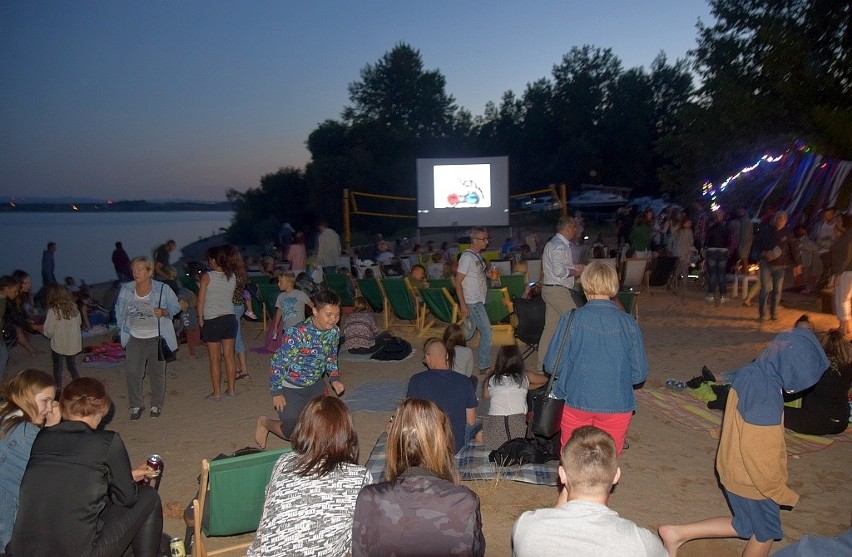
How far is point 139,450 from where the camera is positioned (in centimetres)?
611

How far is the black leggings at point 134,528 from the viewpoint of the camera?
3291mm

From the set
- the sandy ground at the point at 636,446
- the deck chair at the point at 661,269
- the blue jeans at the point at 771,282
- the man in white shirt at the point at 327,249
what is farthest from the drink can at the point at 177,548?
the deck chair at the point at 661,269

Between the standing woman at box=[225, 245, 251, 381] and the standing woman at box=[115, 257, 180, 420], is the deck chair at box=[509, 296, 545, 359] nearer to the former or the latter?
the standing woman at box=[225, 245, 251, 381]

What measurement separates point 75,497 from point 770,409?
3290 mm

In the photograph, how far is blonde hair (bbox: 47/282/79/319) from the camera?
6844 millimetres

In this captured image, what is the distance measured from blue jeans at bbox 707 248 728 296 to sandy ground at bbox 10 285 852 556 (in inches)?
76.4

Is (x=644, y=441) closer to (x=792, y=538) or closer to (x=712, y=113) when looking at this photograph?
(x=792, y=538)

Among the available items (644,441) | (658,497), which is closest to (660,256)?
(644,441)

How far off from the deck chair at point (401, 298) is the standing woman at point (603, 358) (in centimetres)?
680

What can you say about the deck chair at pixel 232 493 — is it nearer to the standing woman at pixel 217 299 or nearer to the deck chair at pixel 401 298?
the standing woman at pixel 217 299

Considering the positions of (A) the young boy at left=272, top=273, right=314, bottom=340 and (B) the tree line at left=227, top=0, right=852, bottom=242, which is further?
(B) the tree line at left=227, top=0, right=852, bottom=242

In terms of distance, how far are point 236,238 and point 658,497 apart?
47.4 metres

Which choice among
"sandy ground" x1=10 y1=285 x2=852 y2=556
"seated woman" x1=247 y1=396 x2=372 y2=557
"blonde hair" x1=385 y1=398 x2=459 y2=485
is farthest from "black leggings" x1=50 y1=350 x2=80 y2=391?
"blonde hair" x1=385 y1=398 x2=459 y2=485

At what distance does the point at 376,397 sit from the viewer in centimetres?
750
